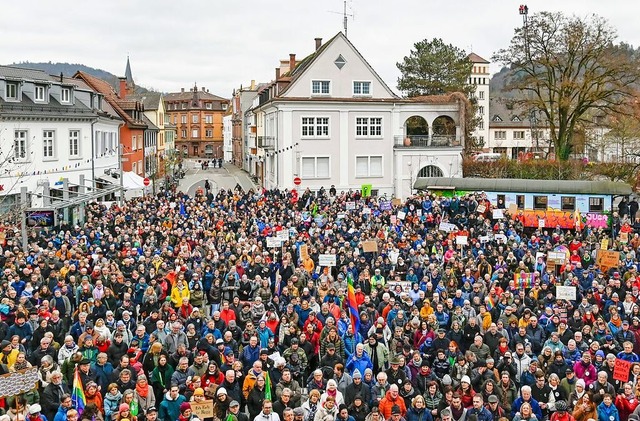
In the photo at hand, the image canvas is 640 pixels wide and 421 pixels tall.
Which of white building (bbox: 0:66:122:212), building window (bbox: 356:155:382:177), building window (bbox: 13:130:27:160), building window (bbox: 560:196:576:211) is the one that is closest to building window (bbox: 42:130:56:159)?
white building (bbox: 0:66:122:212)

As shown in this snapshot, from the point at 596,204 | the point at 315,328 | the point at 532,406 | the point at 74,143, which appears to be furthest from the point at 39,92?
the point at 532,406

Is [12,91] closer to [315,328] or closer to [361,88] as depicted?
[361,88]

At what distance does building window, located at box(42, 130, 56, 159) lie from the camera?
111 feet

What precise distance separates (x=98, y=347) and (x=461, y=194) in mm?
23828

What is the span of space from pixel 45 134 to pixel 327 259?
20721 mm

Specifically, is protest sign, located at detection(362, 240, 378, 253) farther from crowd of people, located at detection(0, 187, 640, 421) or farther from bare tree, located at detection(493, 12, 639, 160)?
bare tree, located at detection(493, 12, 639, 160)

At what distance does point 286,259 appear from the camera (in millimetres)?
18969

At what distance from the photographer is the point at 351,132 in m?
46.1

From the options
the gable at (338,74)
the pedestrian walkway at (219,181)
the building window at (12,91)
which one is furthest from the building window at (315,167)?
the building window at (12,91)

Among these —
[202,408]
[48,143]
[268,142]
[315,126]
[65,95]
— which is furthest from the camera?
[268,142]

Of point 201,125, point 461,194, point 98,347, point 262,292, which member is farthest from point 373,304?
point 201,125

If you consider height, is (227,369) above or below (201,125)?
below

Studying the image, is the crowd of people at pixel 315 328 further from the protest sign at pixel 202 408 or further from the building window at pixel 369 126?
the building window at pixel 369 126

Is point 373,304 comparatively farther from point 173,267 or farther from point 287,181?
point 287,181
